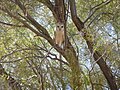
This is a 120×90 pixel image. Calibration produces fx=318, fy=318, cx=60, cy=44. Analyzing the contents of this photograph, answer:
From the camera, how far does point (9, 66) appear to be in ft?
13.3

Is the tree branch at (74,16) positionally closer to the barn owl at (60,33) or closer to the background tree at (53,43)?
the background tree at (53,43)

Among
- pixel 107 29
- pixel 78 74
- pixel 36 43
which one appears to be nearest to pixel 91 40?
pixel 78 74

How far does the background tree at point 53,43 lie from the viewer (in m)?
3.51

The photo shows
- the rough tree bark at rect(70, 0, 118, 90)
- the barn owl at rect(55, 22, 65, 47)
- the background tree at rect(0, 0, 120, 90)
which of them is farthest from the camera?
the rough tree bark at rect(70, 0, 118, 90)

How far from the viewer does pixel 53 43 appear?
11.7 ft

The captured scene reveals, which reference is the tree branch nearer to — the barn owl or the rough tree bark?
the rough tree bark

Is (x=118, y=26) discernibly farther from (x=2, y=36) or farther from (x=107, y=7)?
(x=2, y=36)

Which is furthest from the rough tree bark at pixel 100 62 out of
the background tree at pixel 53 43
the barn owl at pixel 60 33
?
the barn owl at pixel 60 33

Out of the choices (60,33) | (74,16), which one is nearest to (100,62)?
(74,16)

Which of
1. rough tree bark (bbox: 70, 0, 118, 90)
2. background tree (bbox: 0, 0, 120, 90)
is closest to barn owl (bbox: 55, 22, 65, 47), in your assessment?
background tree (bbox: 0, 0, 120, 90)

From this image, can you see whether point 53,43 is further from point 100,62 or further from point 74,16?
point 100,62

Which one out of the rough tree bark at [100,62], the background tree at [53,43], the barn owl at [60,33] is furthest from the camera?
the rough tree bark at [100,62]

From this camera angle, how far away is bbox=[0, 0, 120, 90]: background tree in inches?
138

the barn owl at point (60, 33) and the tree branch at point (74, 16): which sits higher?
the tree branch at point (74, 16)
